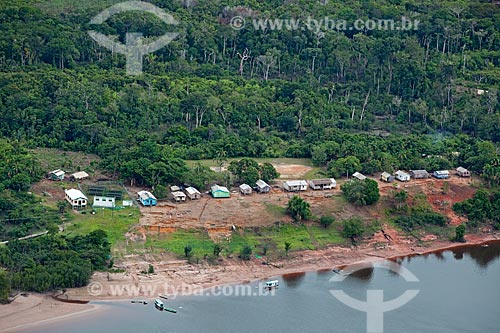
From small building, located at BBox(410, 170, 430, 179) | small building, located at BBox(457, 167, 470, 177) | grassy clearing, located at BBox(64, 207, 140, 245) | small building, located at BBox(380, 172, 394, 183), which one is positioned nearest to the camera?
grassy clearing, located at BBox(64, 207, 140, 245)

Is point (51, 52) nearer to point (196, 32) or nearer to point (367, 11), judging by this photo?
point (196, 32)

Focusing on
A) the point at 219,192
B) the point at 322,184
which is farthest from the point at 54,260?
the point at 322,184

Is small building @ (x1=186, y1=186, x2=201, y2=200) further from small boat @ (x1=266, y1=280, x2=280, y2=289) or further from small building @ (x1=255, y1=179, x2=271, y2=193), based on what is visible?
small boat @ (x1=266, y1=280, x2=280, y2=289)

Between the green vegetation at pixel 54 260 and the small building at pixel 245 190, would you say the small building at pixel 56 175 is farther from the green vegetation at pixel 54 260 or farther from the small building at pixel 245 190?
the small building at pixel 245 190

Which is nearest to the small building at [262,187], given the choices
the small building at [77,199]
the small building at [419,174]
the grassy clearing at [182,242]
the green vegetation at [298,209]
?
the green vegetation at [298,209]

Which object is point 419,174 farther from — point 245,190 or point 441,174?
point 245,190

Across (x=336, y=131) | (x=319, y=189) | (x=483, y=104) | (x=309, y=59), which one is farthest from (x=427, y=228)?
(x=309, y=59)

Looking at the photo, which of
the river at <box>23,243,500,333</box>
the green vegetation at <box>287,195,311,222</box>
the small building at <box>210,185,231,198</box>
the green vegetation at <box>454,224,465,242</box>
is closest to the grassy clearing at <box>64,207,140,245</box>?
the small building at <box>210,185,231,198</box>
